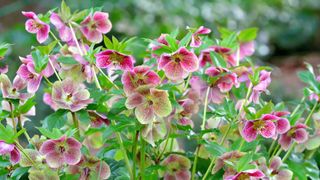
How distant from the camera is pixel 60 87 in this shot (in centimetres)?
85

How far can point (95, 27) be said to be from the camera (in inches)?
37.7

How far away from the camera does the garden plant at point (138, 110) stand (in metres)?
0.82

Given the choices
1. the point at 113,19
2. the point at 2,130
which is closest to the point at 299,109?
the point at 2,130

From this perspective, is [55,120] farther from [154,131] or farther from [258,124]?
[258,124]

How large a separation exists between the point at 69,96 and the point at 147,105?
112 millimetres

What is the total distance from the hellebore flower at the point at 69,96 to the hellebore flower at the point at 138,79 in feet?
0.19

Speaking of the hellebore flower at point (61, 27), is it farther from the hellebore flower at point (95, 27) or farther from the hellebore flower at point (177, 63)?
the hellebore flower at point (177, 63)

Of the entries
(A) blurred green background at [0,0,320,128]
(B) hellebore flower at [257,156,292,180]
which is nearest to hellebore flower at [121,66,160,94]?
(B) hellebore flower at [257,156,292,180]

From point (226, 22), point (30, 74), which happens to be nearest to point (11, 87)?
point (30, 74)

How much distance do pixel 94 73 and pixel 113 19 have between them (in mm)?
2513

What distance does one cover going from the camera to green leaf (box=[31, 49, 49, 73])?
849mm

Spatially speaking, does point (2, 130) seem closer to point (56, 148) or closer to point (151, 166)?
point (56, 148)

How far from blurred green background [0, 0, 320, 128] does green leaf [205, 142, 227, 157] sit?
64.7 inches

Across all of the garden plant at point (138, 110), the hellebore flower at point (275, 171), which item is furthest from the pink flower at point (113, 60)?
the hellebore flower at point (275, 171)
